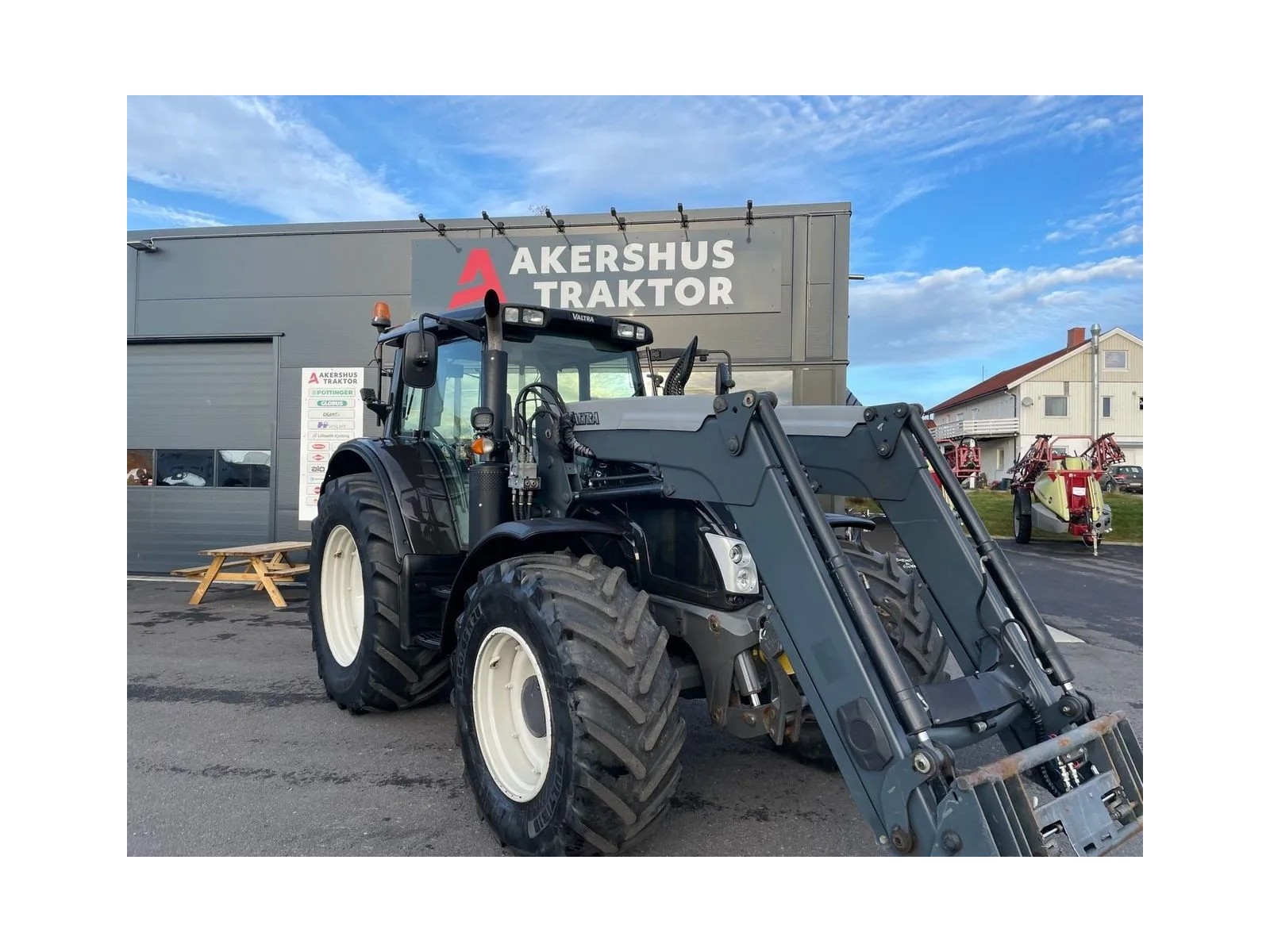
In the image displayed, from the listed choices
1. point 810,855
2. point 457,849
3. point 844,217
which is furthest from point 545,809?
point 844,217

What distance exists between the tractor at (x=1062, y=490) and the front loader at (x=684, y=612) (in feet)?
38.7

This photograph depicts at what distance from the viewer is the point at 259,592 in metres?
9.16

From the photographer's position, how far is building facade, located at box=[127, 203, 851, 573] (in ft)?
28.8

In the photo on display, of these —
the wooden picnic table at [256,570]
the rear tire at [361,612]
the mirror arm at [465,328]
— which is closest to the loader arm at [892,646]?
the mirror arm at [465,328]

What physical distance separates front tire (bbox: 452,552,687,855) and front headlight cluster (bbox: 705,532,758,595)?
426 mm

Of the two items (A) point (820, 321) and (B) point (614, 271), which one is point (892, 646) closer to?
(A) point (820, 321)

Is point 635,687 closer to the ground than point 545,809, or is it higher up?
higher up

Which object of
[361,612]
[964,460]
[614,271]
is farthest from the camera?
[964,460]

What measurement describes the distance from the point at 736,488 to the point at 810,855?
161cm

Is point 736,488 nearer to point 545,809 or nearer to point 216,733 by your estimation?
point 545,809

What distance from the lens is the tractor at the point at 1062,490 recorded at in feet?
44.6

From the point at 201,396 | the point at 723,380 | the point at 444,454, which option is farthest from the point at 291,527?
the point at 723,380

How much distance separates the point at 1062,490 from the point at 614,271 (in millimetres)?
10025

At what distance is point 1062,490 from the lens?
13.9m
